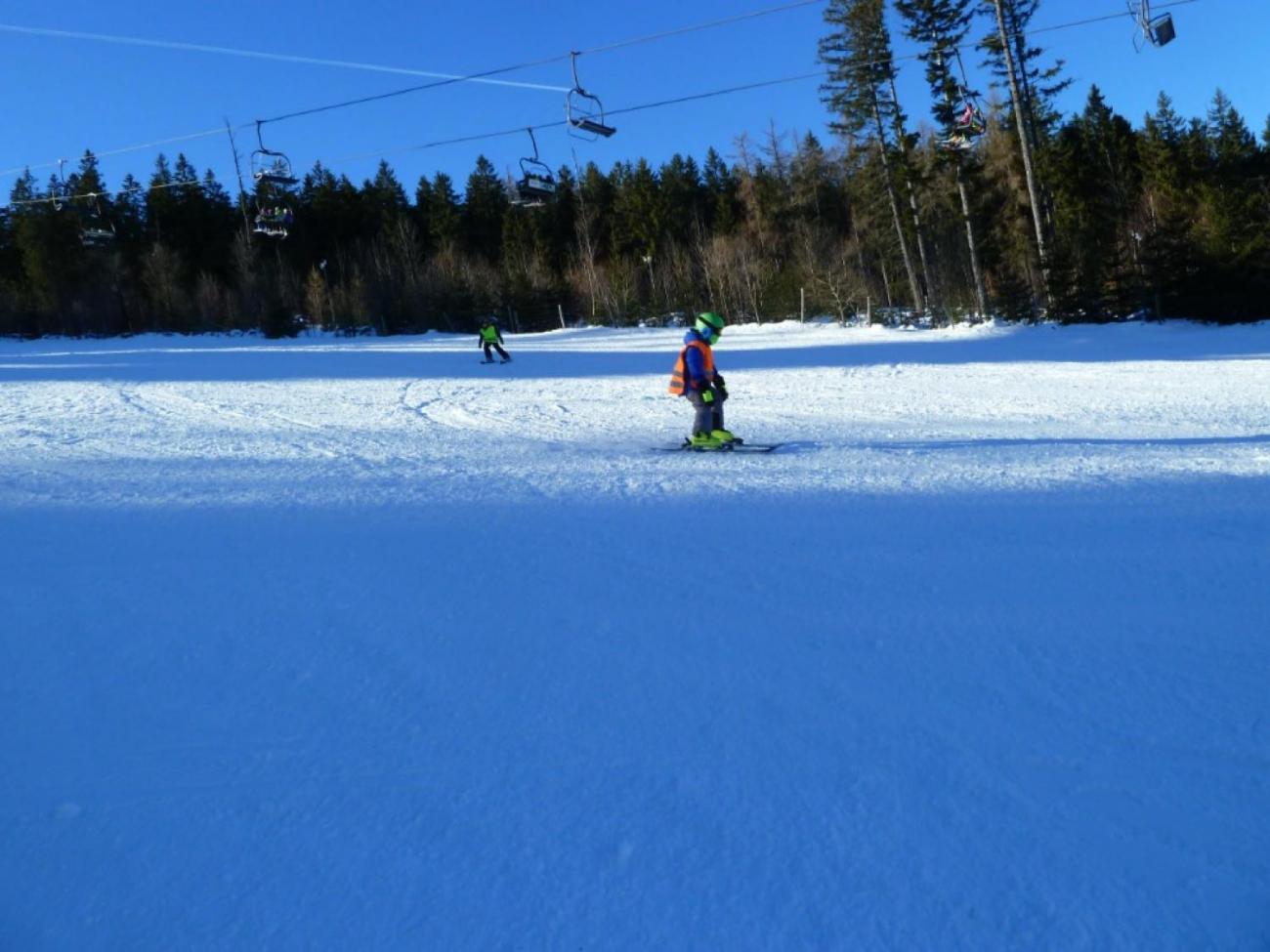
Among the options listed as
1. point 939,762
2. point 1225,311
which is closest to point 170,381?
point 939,762

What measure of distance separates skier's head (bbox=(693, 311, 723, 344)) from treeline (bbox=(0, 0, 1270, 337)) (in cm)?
1462

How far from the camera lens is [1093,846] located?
2588mm

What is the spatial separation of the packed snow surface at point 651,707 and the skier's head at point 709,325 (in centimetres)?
164

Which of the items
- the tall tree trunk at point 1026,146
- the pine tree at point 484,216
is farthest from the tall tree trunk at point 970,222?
the pine tree at point 484,216

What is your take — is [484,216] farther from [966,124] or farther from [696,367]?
[696,367]

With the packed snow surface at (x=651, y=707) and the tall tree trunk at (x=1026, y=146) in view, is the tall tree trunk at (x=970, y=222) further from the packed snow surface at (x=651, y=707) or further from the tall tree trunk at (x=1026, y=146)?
the packed snow surface at (x=651, y=707)

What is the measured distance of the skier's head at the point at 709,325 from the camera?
901 centimetres

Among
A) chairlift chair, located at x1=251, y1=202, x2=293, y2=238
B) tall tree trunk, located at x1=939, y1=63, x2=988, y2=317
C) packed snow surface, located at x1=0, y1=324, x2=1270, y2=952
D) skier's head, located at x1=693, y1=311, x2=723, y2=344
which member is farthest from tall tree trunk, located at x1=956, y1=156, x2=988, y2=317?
skier's head, located at x1=693, y1=311, x2=723, y2=344

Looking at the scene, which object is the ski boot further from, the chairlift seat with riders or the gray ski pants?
the chairlift seat with riders

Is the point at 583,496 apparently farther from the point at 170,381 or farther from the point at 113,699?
the point at 170,381

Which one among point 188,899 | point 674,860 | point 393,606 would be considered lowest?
point 674,860

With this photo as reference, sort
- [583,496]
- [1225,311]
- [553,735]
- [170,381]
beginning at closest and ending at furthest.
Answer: [553,735] < [583,496] < [170,381] < [1225,311]

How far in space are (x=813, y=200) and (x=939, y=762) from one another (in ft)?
190

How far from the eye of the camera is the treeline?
81.7ft
